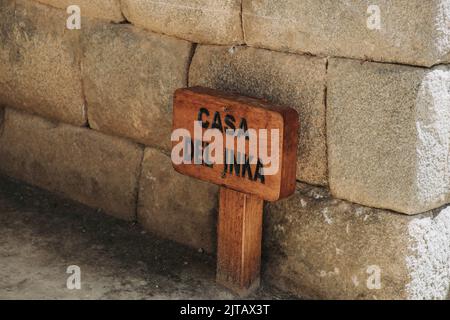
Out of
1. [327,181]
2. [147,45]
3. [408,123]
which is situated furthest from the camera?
[147,45]

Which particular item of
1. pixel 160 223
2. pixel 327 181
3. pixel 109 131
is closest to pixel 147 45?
pixel 109 131

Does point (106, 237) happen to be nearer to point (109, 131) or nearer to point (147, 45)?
point (109, 131)

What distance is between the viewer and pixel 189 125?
337cm

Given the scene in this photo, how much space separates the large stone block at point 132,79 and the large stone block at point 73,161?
0.36 feet

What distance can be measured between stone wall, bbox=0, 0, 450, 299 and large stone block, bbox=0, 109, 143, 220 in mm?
10

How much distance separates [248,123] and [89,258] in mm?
1087

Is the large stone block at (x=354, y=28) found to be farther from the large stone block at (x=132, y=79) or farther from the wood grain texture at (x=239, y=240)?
the wood grain texture at (x=239, y=240)

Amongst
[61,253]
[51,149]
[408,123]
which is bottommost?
[61,253]

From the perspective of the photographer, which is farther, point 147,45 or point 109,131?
point 109,131

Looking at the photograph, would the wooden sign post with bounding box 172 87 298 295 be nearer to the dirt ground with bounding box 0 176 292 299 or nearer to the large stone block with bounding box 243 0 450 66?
the dirt ground with bounding box 0 176 292 299

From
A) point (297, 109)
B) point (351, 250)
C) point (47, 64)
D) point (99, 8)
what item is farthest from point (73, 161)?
point (351, 250)

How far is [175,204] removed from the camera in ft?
12.5

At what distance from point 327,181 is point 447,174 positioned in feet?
1.51

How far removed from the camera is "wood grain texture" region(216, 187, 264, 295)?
3.34 metres
